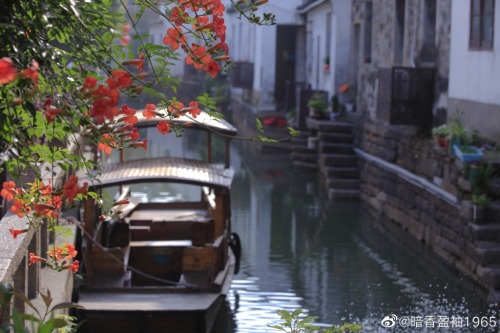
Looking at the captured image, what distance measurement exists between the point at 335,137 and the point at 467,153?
1018cm

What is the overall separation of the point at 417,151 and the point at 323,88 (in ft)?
39.0

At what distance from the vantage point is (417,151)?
16.8 metres

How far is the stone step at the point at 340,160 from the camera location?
73.3 feet

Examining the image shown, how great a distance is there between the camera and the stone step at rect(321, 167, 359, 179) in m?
21.8

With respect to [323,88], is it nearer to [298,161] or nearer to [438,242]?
[298,161]

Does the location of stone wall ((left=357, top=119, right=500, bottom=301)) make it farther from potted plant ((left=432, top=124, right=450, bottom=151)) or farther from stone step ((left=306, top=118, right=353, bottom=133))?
stone step ((left=306, top=118, right=353, bottom=133))

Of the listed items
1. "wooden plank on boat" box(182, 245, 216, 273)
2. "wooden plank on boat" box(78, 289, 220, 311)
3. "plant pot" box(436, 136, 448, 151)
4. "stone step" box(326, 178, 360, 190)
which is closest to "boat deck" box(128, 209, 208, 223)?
"wooden plank on boat" box(182, 245, 216, 273)

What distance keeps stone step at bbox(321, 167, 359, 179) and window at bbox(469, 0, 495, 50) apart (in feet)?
23.5

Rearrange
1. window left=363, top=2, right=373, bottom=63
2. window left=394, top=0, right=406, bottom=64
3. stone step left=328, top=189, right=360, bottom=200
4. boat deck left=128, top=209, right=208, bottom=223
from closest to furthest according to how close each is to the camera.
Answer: boat deck left=128, top=209, right=208, bottom=223 → window left=394, top=0, right=406, bottom=64 → stone step left=328, top=189, right=360, bottom=200 → window left=363, top=2, right=373, bottom=63

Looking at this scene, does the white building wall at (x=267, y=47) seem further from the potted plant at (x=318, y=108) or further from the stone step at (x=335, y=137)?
the stone step at (x=335, y=137)

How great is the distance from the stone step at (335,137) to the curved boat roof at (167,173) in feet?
35.5

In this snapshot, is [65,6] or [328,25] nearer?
[65,6]

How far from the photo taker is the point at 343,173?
21906 mm

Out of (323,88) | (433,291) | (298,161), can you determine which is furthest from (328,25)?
(433,291)
